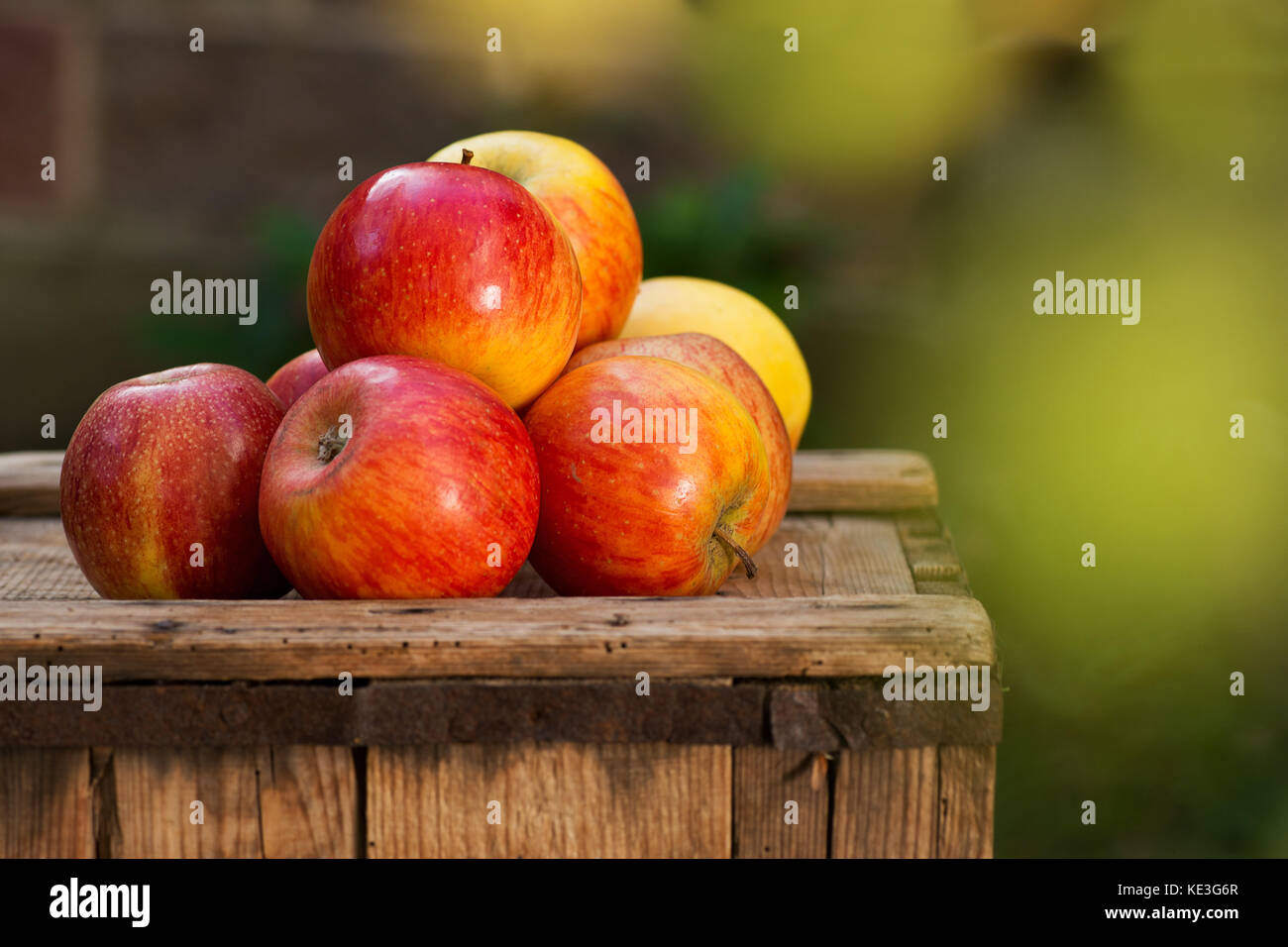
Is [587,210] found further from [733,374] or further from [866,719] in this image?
[866,719]

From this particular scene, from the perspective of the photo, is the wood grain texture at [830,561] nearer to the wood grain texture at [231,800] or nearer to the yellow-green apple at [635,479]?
the yellow-green apple at [635,479]

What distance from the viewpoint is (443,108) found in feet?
8.83

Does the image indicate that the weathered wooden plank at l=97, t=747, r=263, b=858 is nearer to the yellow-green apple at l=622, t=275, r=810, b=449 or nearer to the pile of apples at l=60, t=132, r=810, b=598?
the pile of apples at l=60, t=132, r=810, b=598

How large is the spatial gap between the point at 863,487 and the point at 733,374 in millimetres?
355

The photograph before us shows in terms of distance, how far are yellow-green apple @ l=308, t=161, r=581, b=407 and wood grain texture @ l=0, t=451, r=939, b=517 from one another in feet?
1.82

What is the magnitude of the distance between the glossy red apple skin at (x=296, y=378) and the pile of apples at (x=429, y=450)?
15 centimetres

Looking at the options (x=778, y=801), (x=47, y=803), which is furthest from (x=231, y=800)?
(x=778, y=801)

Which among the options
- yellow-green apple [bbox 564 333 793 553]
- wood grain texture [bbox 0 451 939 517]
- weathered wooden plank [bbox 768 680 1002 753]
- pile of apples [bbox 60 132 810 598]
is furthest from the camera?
wood grain texture [bbox 0 451 939 517]

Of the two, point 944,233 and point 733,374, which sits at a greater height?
point 944,233

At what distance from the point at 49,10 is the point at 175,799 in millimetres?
2252

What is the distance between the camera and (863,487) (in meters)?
1.62

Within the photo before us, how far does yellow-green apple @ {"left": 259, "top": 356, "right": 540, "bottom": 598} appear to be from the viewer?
3.37ft

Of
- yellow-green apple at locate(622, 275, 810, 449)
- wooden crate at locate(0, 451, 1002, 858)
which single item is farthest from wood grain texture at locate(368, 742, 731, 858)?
yellow-green apple at locate(622, 275, 810, 449)

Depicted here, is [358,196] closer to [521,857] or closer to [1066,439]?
[521,857]
